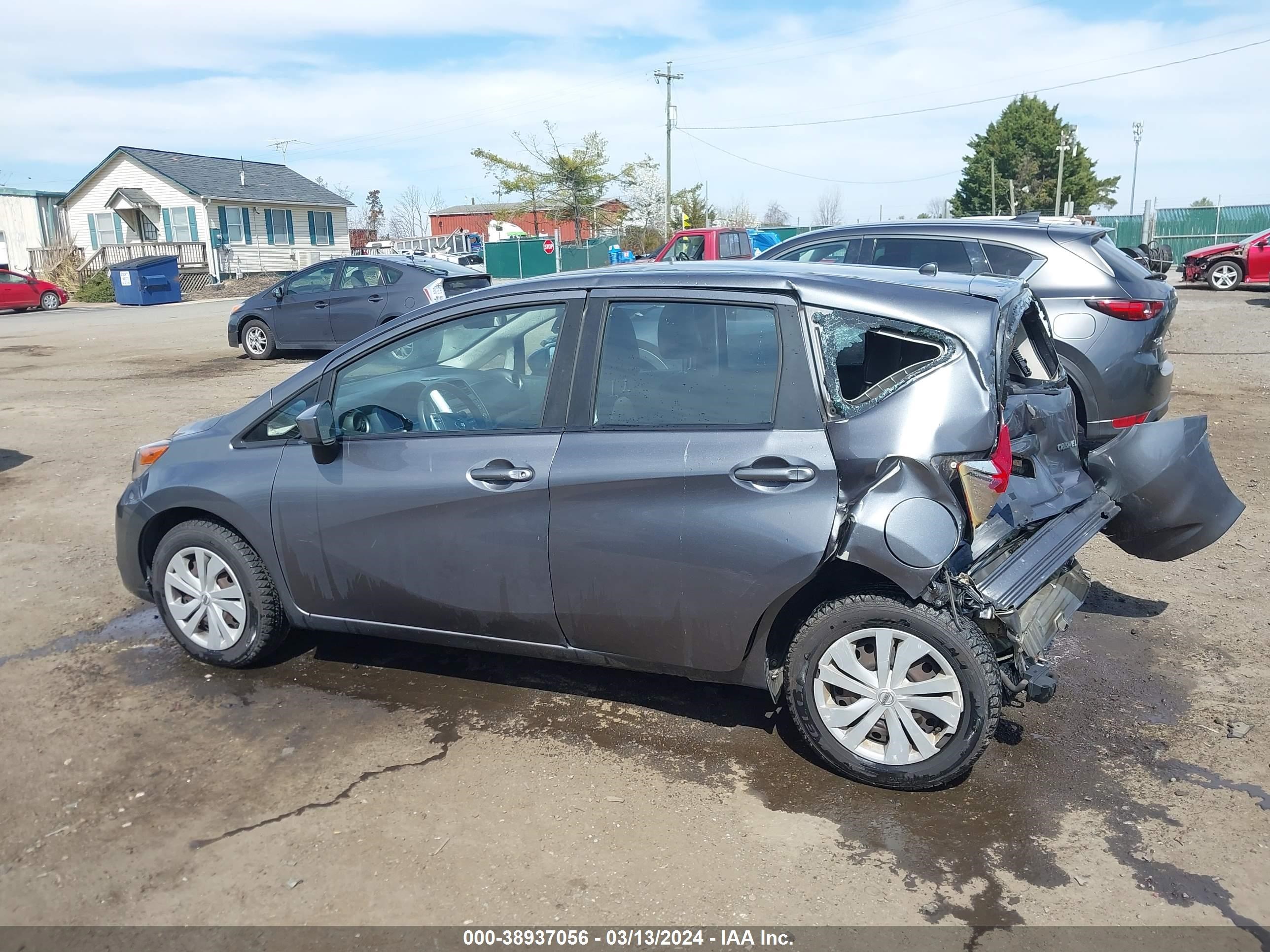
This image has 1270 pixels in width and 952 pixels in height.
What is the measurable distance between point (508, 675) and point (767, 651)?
1.37 m

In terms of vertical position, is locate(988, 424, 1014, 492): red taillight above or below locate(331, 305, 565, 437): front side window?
below

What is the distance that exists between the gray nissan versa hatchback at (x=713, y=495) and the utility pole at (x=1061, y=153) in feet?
197

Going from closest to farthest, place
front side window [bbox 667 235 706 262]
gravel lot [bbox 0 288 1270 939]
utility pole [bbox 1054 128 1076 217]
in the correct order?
gravel lot [bbox 0 288 1270 939]
front side window [bbox 667 235 706 262]
utility pole [bbox 1054 128 1076 217]

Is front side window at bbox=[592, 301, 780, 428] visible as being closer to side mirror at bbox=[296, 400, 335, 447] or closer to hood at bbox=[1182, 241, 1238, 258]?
side mirror at bbox=[296, 400, 335, 447]

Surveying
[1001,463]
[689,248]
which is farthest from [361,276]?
[1001,463]

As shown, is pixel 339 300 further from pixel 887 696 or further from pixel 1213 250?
pixel 1213 250

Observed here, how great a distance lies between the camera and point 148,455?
4.80 meters

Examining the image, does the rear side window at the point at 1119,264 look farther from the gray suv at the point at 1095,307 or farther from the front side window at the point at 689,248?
the front side window at the point at 689,248

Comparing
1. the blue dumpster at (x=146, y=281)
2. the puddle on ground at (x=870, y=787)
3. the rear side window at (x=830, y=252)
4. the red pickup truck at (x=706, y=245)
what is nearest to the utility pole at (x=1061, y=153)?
the red pickup truck at (x=706, y=245)

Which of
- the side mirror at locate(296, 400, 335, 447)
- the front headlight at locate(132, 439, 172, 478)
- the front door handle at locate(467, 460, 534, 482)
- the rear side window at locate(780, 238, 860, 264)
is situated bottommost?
the front headlight at locate(132, 439, 172, 478)

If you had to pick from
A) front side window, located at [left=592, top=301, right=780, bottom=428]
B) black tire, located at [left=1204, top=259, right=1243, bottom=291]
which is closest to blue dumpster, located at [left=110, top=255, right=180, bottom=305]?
black tire, located at [left=1204, top=259, right=1243, bottom=291]

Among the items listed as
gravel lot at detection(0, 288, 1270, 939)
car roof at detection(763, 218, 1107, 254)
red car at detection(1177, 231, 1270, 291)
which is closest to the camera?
gravel lot at detection(0, 288, 1270, 939)

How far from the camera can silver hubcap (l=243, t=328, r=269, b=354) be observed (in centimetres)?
1584

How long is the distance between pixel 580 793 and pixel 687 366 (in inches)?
62.4
